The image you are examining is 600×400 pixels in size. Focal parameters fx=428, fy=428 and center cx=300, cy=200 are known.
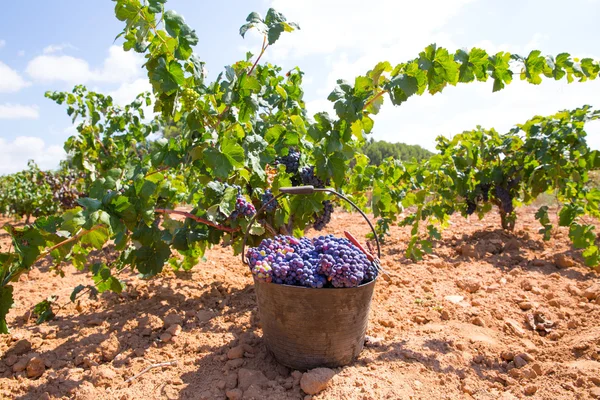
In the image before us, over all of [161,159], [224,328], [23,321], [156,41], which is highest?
[156,41]

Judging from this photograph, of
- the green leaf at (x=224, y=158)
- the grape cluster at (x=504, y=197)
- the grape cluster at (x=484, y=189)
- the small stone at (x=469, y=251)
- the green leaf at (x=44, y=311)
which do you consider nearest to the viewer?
the green leaf at (x=224, y=158)

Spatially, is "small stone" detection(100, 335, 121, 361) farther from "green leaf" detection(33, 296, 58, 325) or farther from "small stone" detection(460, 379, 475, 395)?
"small stone" detection(460, 379, 475, 395)

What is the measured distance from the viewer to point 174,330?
9.24ft

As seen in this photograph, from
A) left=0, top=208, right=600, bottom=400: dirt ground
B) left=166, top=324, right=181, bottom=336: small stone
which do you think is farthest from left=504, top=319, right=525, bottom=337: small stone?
left=166, top=324, right=181, bottom=336: small stone

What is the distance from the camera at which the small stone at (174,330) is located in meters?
2.79

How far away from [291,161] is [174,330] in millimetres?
1418

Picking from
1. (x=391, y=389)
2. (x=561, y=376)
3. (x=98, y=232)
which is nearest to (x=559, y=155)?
(x=561, y=376)

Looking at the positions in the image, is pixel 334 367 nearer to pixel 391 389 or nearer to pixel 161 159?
pixel 391 389

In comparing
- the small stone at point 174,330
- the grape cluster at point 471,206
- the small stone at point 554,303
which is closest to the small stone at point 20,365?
the small stone at point 174,330

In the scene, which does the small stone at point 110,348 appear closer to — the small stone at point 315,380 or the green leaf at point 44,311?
the green leaf at point 44,311

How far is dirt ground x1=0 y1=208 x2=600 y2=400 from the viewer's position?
7.07 ft

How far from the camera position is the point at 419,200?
12.1 ft

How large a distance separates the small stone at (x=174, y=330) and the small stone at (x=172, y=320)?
0.28 ft

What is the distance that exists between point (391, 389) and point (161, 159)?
2.07 m
